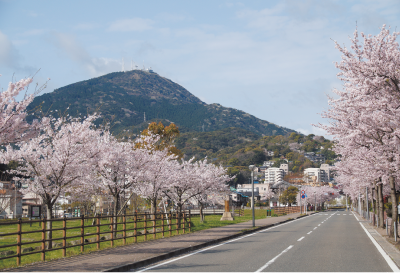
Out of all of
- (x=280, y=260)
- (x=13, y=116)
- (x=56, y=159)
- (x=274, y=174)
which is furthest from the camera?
(x=274, y=174)

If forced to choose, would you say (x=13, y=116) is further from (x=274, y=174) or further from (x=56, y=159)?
(x=274, y=174)

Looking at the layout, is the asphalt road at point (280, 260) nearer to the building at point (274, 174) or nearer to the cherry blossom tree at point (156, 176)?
the cherry blossom tree at point (156, 176)

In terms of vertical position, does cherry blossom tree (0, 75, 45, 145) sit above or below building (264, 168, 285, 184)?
above

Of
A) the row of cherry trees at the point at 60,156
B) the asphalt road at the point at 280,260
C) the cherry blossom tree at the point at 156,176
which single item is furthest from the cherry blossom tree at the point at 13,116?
the cherry blossom tree at the point at 156,176

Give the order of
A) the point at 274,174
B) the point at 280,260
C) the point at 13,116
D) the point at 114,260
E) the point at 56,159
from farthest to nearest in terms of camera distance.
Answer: the point at 274,174 → the point at 56,159 → the point at 280,260 → the point at 114,260 → the point at 13,116

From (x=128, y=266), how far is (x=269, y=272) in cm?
379

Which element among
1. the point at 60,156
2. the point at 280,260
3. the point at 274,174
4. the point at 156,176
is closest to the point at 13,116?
the point at 60,156

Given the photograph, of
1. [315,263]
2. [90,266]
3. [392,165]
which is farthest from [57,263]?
[392,165]

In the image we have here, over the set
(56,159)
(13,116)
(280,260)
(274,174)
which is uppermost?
(13,116)

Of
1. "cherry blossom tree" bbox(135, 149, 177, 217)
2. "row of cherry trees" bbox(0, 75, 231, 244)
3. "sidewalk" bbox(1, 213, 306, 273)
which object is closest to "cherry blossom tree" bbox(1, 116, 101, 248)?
"row of cherry trees" bbox(0, 75, 231, 244)

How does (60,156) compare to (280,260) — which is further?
(60,156)

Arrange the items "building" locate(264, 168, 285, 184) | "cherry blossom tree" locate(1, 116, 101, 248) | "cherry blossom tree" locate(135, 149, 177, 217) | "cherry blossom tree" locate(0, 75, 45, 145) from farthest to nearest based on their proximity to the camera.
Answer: "building" locate(264, 168, 285, 184)
"cherry blossom tree" locate(135, 149, 177, 217)
"cherry blossom tree" locate(1, 116, 101, 248)
"cherry blossom tree" locate(0, 75, 45, 145)

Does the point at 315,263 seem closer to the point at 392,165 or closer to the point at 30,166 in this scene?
the point at 392,165

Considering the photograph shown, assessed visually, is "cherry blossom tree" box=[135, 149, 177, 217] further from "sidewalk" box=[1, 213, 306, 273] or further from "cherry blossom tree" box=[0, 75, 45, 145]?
"cherry blossom tree" box=[0, 75, 45, 145]
